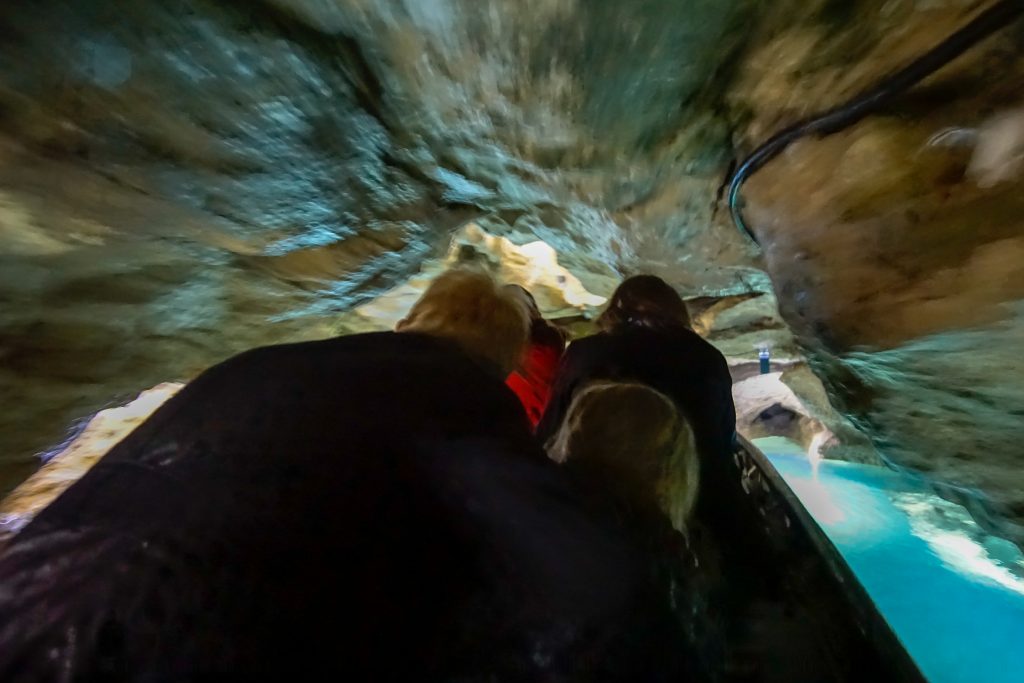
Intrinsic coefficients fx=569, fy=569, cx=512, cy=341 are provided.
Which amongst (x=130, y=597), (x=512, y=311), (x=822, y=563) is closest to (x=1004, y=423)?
(x=822, y=563)

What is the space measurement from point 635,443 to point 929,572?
928 cm

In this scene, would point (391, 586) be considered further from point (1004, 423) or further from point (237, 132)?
point (1004, 423)

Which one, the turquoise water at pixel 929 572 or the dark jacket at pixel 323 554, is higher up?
the dark jacket at pixel 323 554

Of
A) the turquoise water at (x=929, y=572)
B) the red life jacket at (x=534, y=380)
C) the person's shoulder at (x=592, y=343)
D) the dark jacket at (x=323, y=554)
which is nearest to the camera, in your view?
the dark jacket at (x=323, y=554)

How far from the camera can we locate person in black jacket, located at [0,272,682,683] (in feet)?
2.91

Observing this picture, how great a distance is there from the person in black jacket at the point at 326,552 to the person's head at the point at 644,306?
1.75 m

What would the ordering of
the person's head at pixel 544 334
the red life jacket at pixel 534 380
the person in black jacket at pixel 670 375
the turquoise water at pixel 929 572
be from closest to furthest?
the person in black jacket at pixel 670 375, the red life jacket at pixel 534 380, the person's head at pixel 544 334, the turquoise water at pixel 929 572

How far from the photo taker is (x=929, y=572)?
27.7 feet

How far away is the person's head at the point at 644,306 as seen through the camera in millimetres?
3127

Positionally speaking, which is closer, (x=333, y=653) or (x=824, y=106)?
(x=333, y=653)

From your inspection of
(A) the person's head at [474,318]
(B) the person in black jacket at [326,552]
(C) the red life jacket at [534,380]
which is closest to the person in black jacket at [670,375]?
(C) the red life jacket at [534,380]

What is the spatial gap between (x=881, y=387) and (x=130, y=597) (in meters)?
3.36

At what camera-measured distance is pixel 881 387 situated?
3.05 meters

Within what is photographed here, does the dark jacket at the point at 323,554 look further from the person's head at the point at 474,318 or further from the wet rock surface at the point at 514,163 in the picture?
the wet rock surface at the point at 514,163
